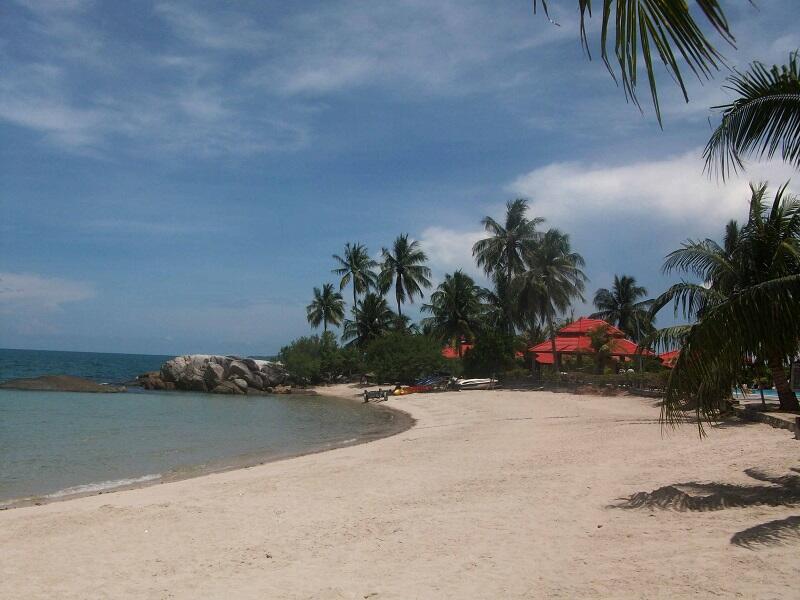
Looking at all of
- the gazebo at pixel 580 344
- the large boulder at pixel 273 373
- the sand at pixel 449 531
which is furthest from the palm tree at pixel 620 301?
the sand at pixel 449 531

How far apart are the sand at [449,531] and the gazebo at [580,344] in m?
24.8

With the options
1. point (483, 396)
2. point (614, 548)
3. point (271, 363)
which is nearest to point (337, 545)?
point (614, 548)

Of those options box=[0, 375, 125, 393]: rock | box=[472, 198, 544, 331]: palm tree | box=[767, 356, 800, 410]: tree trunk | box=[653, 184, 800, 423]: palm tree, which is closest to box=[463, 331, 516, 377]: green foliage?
box=[472, 198, 544, 331]: palm tree

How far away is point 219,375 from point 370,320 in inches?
550

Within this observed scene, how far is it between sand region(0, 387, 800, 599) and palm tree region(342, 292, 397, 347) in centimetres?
4366

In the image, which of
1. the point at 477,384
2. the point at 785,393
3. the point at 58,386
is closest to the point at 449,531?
the point at 785,393

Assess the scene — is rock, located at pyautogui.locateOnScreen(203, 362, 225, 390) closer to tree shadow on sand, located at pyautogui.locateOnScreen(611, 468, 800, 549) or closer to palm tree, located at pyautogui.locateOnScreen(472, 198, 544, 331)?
palm tree, located at pyautogui.locateOnScreen(472, 198, 544, 331)

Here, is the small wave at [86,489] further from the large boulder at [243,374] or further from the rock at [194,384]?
the rock at [194,384]

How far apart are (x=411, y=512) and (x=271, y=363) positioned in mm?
48909

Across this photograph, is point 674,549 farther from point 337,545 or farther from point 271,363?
point 271,363

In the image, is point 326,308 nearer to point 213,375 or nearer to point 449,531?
point 213,375

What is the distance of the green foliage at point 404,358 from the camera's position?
48.5 metres

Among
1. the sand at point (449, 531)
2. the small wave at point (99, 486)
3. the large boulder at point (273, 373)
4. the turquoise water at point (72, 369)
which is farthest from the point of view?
the turquoise water at point (72, 369)

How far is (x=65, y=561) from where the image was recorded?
25.3ft
